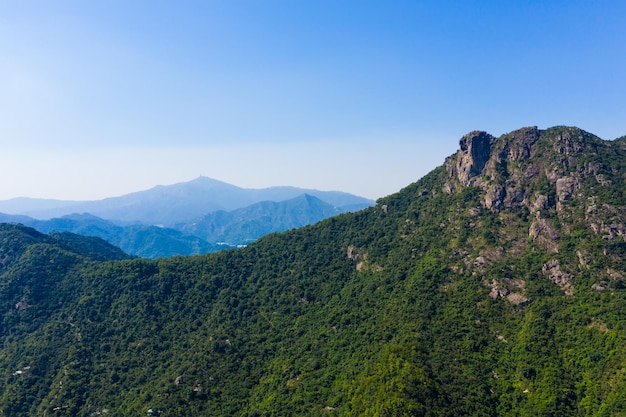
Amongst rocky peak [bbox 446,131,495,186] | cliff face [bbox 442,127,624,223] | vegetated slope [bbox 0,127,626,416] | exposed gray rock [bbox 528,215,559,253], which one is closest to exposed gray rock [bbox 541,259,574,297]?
vegetated slope [bbox 0,127,626,416]

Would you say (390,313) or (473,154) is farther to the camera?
(473,154)

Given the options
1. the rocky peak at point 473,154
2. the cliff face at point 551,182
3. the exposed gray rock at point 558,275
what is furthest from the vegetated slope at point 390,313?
the rocky peak at point 473,154

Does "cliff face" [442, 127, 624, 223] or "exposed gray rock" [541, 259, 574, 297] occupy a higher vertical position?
"cliff face" [442, 127, 624, 223]

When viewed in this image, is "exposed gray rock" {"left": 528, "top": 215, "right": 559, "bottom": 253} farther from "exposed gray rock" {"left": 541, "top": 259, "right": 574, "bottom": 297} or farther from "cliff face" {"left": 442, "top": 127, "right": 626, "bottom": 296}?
"exposed gray rock" {"left": 541, "top": 259, "right": 574, "bottom": 297}

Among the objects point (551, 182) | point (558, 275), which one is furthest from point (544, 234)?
point (551, 182)

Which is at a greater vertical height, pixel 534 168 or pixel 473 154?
pixel 473 154

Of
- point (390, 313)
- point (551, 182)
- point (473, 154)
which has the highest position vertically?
point (473, 154)

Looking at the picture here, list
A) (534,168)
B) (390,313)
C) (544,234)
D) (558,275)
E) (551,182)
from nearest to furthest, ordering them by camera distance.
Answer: (558,275), (544,234), (390,313), (551,182), (534,168)

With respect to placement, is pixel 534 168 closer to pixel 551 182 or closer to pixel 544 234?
pixel 551 182
